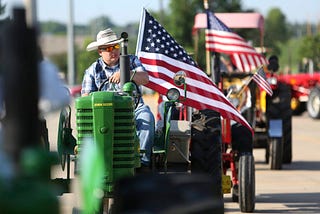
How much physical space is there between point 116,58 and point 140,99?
0.55 m

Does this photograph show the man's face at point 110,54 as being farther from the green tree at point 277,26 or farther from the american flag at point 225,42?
the green tree at point 277,26

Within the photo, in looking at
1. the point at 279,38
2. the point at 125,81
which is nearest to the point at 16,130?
the point at 125,81

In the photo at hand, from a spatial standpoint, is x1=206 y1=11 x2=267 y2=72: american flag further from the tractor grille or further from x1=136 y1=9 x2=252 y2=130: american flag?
the tractor grille

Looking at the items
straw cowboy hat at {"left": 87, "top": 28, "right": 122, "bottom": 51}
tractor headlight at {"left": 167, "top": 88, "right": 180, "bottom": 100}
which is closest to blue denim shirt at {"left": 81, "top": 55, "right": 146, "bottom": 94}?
straw cowboy hat at {"left": 87, "top": 28, "right": 122, "bottom": 51}

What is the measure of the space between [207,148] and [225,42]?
18.2ft

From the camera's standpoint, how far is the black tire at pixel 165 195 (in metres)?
4.61

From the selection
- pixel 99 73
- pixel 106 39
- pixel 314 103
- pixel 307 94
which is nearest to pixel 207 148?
pixel 99 73

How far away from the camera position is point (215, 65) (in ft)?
47.1

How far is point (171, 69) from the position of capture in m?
11.0

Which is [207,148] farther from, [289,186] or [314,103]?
[314,103]

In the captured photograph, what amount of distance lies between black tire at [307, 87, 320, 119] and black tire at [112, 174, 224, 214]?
2524 cm

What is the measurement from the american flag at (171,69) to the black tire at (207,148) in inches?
14.4

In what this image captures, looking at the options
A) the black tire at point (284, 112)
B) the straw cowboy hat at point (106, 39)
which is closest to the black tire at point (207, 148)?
the straw cowboy hat at point (106, 39)

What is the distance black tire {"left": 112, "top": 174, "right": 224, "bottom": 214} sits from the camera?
15.1 feet
